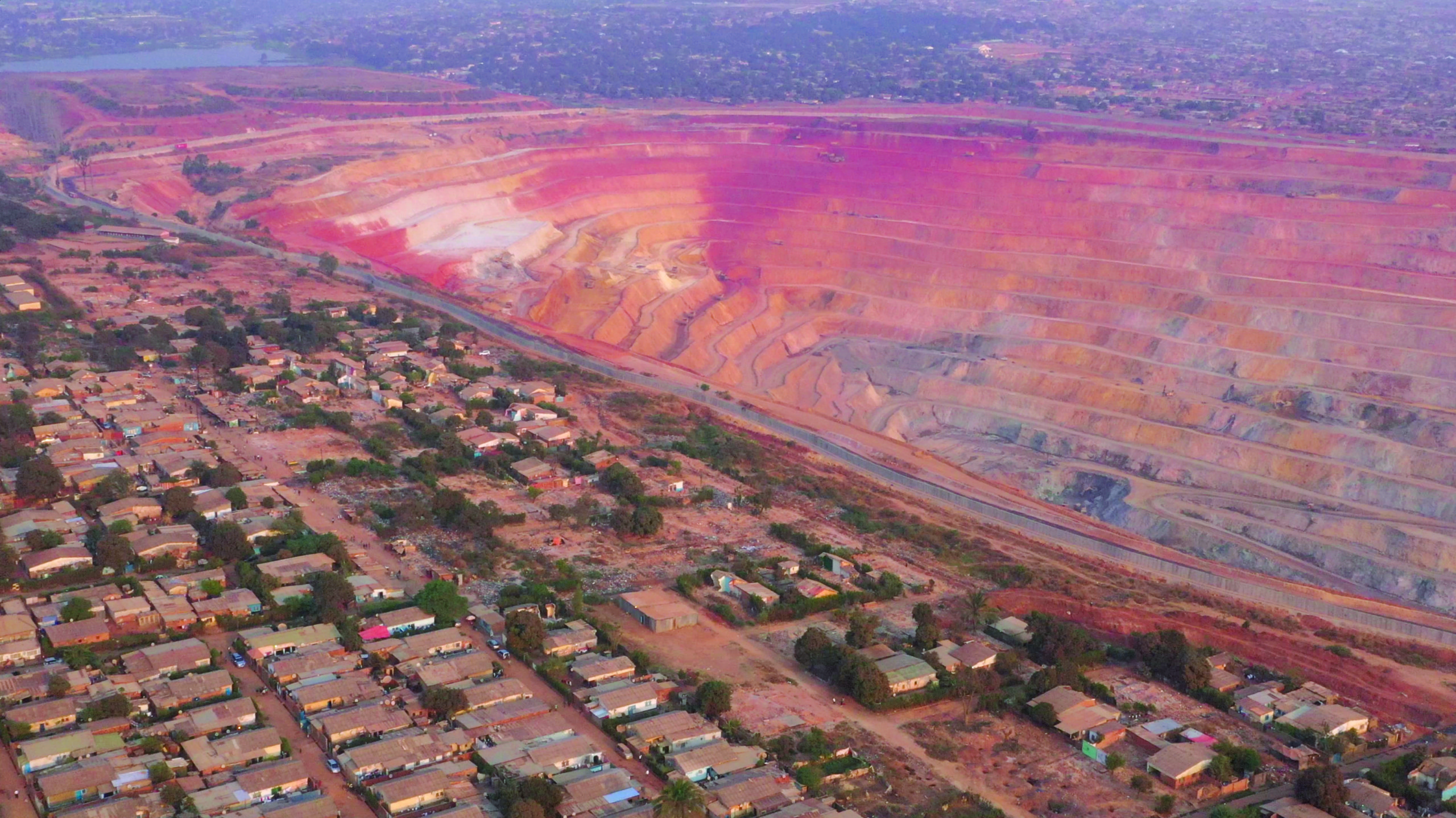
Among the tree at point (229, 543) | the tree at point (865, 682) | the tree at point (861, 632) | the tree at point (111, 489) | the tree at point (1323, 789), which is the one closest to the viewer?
the tree at point (1323, 789)

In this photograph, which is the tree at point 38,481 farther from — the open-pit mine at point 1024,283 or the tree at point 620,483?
the open-pit mine at point 1024,283

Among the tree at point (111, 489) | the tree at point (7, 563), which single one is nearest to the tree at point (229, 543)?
the tree at point (111, 489)

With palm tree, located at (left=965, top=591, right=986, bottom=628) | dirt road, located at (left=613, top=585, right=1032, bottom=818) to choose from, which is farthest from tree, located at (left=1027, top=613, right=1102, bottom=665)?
dirt road, located at (left=613, top=585, right=1032, bottom=818)

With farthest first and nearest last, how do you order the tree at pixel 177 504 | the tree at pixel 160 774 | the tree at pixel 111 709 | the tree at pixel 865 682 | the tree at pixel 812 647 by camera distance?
the tree at pixel 177 504
the tree at pixel 812 647
the tree at pixel 865 682
the tree at pixel 111 709
the tree at pixel 160 774

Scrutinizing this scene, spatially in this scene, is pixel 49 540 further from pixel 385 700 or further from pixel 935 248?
pixel 935 248

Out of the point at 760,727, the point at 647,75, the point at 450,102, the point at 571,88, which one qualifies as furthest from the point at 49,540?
the point at 647,75

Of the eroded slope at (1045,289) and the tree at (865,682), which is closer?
the tree at (865,682)

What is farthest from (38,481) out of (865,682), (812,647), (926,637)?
(926,637)

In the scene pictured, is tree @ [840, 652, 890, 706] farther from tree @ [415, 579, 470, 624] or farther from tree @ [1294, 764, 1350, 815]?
tree @ [415, 579, 470, 624]
